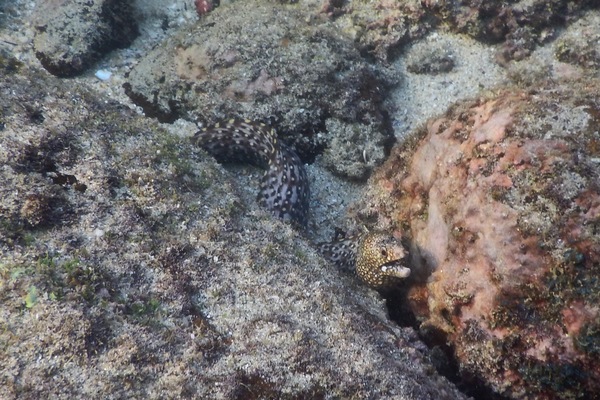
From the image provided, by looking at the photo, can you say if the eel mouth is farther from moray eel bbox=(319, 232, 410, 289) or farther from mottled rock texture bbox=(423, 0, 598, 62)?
mottled rock texture bbox=(423, 0, 598, 62)

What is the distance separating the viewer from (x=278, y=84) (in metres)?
5.75

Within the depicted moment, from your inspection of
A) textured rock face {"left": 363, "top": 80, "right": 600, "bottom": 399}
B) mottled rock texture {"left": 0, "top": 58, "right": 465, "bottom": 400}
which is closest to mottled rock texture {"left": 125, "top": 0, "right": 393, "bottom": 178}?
mottled rock texture {"left": 0, "top": 58, "right": 465, "bottom": 400}

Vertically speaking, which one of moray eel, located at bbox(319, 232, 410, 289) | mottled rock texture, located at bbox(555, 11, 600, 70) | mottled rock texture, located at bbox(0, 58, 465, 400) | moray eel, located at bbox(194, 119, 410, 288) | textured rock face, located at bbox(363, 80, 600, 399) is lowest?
moray eel, located at bbox(194, 119, 410, 288)

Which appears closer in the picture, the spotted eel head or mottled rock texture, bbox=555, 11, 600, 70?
the spotted eel head

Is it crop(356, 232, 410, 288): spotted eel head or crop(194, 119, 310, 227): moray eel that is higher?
crop(356, 232, 410, 288): spotted eel head

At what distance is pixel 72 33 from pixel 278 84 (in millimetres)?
3860

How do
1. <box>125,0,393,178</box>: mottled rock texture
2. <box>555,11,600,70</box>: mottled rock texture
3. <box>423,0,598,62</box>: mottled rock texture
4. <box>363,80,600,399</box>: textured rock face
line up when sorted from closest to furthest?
<box>363,80,600,399</box>: textured rock face → <box>125,0,393,178</box>: mottled rock texture → <box>555,11,600,70</box>: mottled rock texture → <box>423,0,598,62</box>: mottled rock texture

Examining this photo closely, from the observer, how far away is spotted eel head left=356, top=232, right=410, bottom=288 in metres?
3.90

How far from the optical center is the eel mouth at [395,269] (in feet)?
12.7

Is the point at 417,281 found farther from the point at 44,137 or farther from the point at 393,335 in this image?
the point at 44,137

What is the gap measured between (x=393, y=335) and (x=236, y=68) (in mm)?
4236

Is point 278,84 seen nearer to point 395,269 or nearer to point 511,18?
point 395,269

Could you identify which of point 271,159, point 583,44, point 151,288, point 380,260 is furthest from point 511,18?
point 151,288

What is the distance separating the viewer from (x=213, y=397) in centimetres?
256
